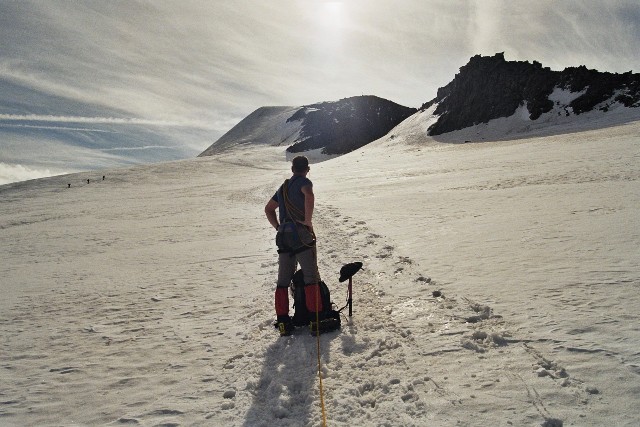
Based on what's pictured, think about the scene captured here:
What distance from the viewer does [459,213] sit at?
1119cm

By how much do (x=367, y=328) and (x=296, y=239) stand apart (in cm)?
152

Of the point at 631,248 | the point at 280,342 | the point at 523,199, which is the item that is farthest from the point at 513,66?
the point at 280,342

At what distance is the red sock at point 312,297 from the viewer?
4973mm

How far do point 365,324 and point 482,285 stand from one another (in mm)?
1945

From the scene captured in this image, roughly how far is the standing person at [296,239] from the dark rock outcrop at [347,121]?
3313 inches

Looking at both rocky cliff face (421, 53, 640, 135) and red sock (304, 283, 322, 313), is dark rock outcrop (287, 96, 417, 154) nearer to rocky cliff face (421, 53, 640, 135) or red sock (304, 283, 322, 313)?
rocky cliff face (421, 53, 640, 135)

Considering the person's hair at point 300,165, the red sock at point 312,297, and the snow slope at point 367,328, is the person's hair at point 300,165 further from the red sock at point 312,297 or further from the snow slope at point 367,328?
the snow slope at point 367,328

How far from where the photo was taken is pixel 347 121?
11025cm

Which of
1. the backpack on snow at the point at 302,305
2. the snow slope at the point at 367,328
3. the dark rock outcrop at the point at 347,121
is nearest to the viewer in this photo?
the snow slope at the point at 367,328

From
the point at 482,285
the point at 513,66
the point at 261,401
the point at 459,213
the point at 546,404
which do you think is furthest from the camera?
the point at 513,66

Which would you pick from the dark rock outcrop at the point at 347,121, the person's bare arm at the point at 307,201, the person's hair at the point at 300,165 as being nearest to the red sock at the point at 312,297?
the person's bare arm at the point at 307,201

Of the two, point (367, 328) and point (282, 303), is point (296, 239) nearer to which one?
point (282, 303)

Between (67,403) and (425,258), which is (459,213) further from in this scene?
(67,403)

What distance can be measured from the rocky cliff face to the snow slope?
41576 millimetres
